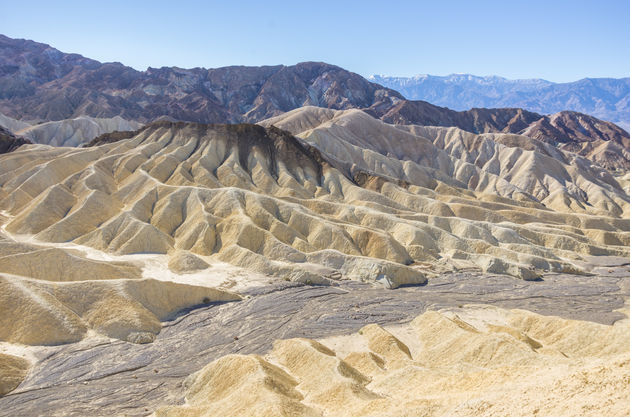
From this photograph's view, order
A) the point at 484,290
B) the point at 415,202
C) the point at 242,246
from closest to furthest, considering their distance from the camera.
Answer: the point at 484,290 < the point at 242,246 < the point at 415,202

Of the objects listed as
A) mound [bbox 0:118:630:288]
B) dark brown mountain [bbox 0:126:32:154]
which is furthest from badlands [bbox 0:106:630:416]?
dark brown mountain [bbox 0:126:32:154]

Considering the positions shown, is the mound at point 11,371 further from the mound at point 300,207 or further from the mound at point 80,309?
the mound at point 300,207

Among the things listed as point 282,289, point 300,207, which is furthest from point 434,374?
point 300,207

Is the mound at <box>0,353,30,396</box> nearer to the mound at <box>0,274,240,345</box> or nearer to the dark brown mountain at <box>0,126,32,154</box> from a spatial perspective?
the mound at <box>0,274,240,345</box>

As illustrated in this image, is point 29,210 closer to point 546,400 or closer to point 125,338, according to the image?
point 125,338

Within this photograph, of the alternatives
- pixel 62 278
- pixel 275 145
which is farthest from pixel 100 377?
pixel 275 145

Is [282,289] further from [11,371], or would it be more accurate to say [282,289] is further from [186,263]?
[11,371]
